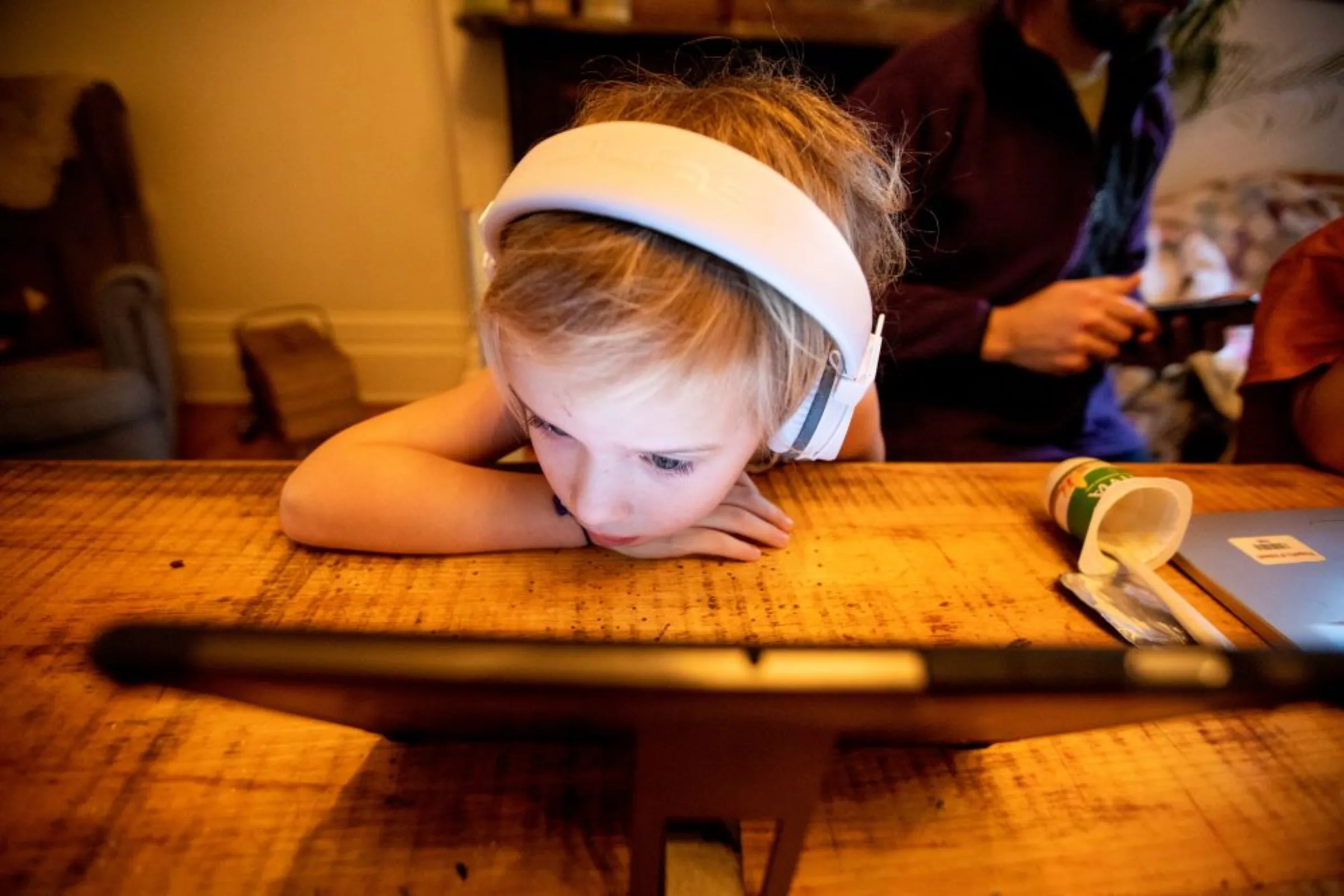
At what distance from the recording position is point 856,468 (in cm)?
84

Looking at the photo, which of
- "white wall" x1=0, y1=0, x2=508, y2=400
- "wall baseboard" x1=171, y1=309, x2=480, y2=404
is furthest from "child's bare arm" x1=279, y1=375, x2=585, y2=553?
"wall baseboard" x1=171, y1=309, x2=480, y2=404

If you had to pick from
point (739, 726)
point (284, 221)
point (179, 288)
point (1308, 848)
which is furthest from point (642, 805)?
point (179, 288)

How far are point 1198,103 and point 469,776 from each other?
2758 millimetres

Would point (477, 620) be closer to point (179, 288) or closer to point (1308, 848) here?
point (1308, 848)

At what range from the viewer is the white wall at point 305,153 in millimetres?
2215

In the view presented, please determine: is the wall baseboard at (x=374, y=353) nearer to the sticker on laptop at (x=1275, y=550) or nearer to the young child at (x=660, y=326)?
the young child at (x=660, y=326)

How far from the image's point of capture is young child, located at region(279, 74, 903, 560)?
0.46 metres

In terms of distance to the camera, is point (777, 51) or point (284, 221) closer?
point (777, 51)

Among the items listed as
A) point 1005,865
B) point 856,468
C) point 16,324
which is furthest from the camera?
point 16,324

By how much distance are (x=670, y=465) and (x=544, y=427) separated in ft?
0.35

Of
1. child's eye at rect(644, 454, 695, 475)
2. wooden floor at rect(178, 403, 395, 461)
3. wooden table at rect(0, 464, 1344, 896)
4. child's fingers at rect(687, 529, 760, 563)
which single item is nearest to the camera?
wooden table at rect(0, 464, 1344, 896)

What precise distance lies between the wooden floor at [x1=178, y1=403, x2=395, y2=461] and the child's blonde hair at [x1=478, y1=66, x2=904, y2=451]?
7.02ft

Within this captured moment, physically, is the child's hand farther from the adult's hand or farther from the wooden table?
the adult's hand

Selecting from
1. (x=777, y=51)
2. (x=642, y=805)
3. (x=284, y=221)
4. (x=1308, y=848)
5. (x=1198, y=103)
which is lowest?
(x=1308, y=848)
